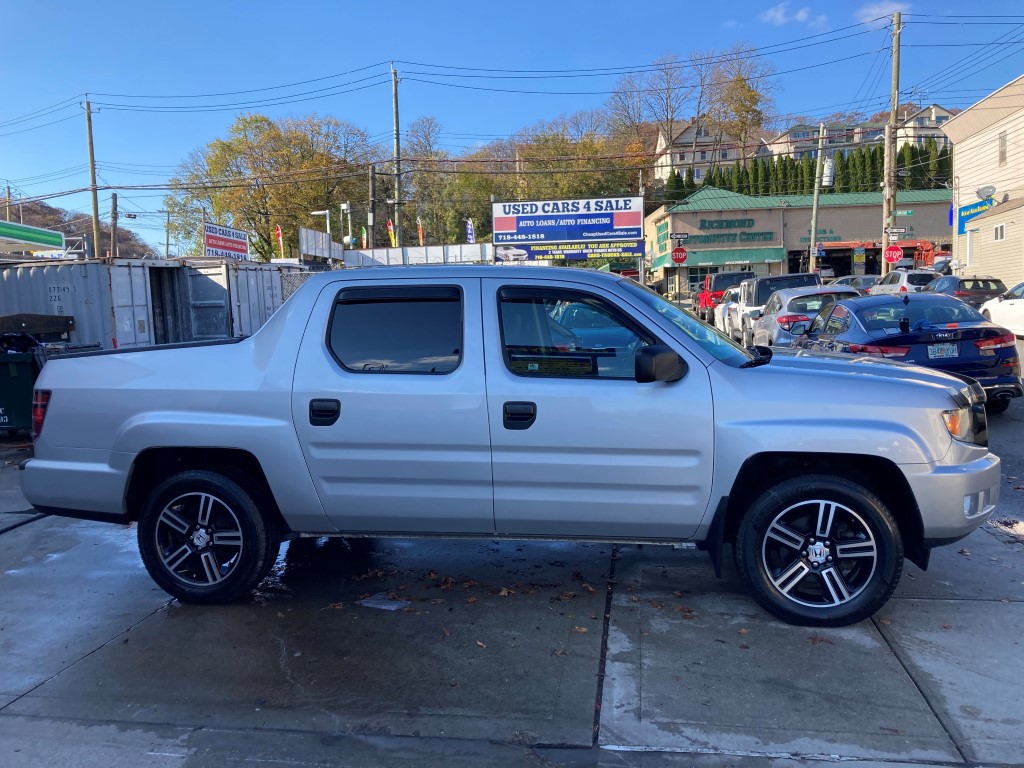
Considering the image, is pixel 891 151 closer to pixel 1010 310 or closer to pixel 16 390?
pixel 1010 310

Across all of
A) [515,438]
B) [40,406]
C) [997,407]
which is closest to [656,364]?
[515,438]

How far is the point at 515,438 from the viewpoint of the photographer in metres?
4.27

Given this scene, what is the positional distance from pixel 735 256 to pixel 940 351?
143 ft

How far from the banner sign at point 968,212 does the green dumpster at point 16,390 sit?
107 feet

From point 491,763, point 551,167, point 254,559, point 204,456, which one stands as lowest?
point 491,763

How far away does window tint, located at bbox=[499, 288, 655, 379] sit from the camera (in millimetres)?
4332

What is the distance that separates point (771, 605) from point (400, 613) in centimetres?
210

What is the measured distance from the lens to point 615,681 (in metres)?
3.84

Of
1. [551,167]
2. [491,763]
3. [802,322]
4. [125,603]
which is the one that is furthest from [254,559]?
[551,167]

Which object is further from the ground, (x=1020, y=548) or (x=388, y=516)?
(x=388, y=516)

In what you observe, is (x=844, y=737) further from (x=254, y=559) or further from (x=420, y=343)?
(x=254, y=559)

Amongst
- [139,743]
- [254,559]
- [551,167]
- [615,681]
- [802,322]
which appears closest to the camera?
[139,743]

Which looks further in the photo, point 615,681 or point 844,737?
point 615,681

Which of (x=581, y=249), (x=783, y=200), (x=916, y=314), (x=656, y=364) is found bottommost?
(x=656, y=364)
